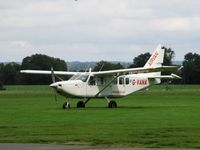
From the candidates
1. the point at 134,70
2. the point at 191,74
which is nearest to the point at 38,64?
the point at 191,74

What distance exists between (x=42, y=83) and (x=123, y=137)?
505 feet

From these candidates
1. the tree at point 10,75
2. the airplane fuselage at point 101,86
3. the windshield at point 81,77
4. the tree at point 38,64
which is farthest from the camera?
the tree at point 10,75

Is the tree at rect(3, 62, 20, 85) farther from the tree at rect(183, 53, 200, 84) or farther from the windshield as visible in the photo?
the windshield

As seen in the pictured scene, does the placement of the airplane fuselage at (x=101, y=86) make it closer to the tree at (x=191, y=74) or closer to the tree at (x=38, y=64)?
the tree at (x=191, y=74)

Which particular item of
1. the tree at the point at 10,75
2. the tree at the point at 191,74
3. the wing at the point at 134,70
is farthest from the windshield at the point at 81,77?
the tree at the point at 10,75

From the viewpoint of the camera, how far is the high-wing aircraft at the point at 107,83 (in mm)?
44844

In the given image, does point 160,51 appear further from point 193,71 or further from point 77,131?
point 193,71

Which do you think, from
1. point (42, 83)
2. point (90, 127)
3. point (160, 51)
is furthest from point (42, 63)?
point (90, 127)

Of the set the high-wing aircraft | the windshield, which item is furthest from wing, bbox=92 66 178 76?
the windshield

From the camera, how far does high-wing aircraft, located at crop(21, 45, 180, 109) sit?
44844mm

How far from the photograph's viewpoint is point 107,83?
155 feet

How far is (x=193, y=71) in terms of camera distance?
17250 centimetres

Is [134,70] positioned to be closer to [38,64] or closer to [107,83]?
[107,83]

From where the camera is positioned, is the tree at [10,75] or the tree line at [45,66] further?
the tree at [10,75]
